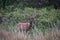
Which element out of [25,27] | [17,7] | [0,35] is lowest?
[17,7]

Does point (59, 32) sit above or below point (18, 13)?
above

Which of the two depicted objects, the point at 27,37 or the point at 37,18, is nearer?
the point at 27,37

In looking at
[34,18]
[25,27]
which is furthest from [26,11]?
[25,27]

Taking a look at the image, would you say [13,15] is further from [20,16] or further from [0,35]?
[0,35]

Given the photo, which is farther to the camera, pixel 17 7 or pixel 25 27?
pixel 17 7

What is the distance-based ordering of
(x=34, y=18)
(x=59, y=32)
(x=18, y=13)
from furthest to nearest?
(x=18, y=13), (x=34, y=18), (x=59, y=32)

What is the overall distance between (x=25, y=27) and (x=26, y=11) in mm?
3221

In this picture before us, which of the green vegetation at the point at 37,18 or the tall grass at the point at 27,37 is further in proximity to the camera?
the green vegetation at the point at 37,18

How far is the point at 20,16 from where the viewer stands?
11.8m

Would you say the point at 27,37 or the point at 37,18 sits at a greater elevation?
the point at 27,37

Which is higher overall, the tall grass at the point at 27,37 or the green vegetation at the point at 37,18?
the tall grass at the point at 27,37

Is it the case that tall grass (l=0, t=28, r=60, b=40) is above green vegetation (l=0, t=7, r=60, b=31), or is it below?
above

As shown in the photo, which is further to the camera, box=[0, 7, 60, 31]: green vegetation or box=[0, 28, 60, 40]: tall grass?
box=[0, 7, 60, 31]: green vegetation

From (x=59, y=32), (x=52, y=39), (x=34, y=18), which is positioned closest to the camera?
(x=52, y=39)
